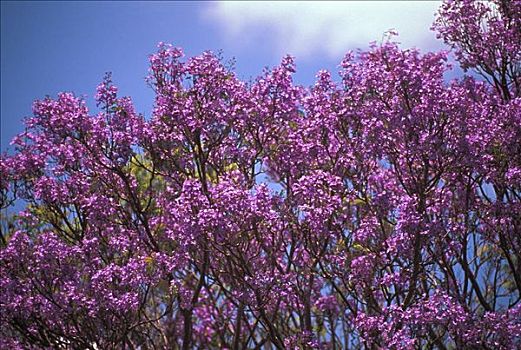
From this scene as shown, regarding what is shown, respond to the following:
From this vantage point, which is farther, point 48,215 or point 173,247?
point 48,215

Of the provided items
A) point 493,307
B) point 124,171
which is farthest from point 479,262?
point 124,171

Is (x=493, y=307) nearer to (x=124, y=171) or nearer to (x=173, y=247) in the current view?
(x=173, y=247)

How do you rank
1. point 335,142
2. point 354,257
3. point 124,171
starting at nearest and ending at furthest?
1. point 354,257
2. point 335,142
3. point 124,171

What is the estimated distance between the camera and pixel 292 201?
13.5m

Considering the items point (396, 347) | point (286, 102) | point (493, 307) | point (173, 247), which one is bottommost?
point (396, 347)

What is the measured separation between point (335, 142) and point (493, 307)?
17.3 ft

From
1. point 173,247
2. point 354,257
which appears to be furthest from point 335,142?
point 173,247

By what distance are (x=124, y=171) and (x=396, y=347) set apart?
778 cm

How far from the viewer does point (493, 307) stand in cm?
1585

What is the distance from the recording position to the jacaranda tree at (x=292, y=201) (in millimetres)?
13227

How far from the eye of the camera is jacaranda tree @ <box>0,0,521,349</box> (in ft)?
43.4

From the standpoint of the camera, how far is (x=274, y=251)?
14.3 metres

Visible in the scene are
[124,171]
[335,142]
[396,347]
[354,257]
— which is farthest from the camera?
[124,171]

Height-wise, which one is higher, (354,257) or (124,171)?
(124,171)
